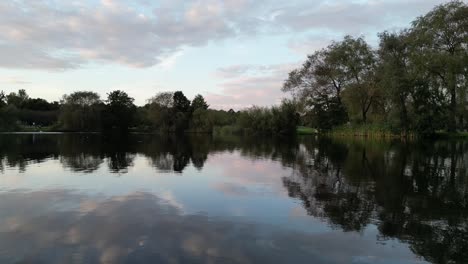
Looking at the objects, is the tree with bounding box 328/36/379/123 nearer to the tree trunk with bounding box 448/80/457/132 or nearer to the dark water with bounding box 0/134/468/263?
the tree trunk with bounding box 448/80/457/132

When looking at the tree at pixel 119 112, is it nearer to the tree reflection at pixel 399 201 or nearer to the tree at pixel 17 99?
the tree at pixel 17 99

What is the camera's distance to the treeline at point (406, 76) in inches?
1839

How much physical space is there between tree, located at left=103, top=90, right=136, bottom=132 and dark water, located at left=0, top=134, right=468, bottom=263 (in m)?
97.7

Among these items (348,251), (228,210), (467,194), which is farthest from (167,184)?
(467,194)

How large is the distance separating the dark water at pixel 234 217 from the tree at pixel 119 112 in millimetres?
97652

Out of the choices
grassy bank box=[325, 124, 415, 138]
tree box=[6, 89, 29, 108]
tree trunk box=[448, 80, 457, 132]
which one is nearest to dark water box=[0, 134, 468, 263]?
tree trunk box=[448, 80, 457, 132]

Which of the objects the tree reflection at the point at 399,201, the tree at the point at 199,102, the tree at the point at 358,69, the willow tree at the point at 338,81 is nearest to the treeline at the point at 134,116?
the tree at the point at 199,102

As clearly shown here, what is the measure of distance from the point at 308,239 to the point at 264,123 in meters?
70.6

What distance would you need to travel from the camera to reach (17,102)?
460 feet

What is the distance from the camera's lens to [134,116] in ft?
383

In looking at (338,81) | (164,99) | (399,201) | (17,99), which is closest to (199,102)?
(164,99)

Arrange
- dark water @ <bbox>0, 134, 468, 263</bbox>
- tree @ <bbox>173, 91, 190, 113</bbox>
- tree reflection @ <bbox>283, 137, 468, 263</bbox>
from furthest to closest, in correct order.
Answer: tree @ <bbox>173, 91, 190, 113</bbox>, tree reflection @ <bbox>283, 137, 468, 263</bbox>, dark water @ <bbox>0, 134, 468, 263</bbox>

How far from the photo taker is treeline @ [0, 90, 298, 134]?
91.7m

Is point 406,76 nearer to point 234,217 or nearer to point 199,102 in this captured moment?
point 234,217
